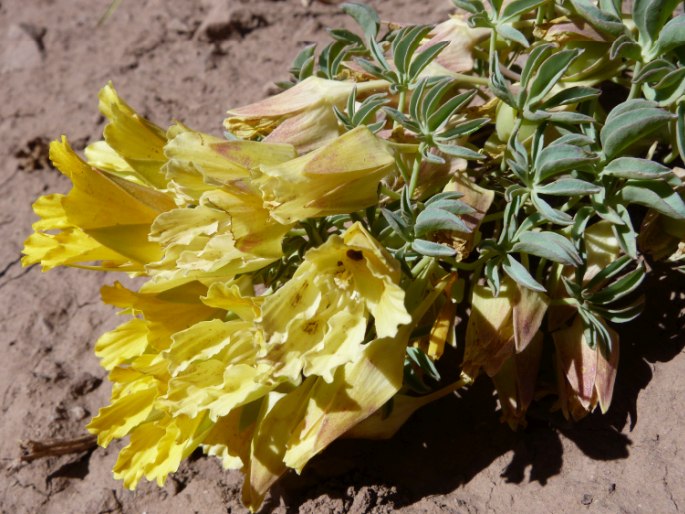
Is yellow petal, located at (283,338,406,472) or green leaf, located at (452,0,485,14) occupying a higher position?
green leaf, located at (452,0,485,14)

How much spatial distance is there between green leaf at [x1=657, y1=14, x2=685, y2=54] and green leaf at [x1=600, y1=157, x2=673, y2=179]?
223 mm

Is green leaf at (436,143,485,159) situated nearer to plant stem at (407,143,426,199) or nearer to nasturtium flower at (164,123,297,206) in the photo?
plant stem at (407,143,426,199)

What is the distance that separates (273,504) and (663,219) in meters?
0.98

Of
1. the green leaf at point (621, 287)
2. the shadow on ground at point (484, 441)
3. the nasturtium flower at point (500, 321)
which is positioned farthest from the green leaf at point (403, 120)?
the shadow on ground at point (484, 441)

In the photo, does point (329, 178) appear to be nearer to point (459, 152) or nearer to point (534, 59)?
point (459, 152)

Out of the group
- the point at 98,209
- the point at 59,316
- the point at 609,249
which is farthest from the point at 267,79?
the point at 609,249

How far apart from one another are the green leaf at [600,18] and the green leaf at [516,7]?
7 centimetres

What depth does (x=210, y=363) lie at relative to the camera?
126 cm

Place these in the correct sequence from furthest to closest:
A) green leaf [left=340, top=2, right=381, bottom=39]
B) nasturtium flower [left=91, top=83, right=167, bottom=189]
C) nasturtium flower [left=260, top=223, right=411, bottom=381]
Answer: green leaf [left=340, top=2, right=381, bottom=39], nasturtium flower [left=91, top=83, right=167, bottom=189], nasturtium flower [left=260, top=223, right=411, bottom=381]

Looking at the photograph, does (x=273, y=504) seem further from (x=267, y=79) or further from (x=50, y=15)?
(x=50, y=15)

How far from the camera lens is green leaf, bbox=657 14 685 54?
127 centimetres

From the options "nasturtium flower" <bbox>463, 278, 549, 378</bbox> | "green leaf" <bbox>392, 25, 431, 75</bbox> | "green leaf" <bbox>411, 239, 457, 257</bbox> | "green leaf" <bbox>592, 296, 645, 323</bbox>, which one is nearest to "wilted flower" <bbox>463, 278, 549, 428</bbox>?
"nasturtium flower" <bbox>463, 278, 549, 378</bbox>

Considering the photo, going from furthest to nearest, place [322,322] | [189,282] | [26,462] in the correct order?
[26,462]
[189,282]
[322,322]

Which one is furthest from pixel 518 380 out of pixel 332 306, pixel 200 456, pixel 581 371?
pixel 200 456
